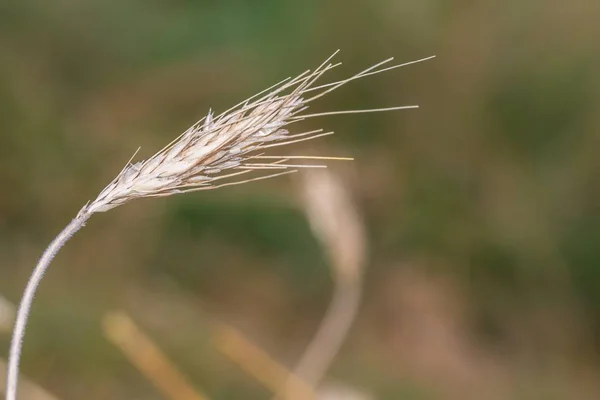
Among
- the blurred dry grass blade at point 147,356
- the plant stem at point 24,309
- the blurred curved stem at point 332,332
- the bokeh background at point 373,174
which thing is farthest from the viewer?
the bokeh background at point 373,174

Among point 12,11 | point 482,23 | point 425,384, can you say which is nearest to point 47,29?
point 12,11

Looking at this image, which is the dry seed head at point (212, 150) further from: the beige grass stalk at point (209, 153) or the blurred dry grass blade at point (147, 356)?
the blurred dry grass blade at point (147, 356)

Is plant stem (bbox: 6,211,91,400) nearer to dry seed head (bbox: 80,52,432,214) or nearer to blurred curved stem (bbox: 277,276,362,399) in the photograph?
dry seed head (bbox: 80,52,432,214)

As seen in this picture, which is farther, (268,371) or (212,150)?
(268,371)

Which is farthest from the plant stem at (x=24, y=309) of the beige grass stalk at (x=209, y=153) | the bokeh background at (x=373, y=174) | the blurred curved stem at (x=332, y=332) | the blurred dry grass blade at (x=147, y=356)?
the bokeh background at (x=373, y=174)

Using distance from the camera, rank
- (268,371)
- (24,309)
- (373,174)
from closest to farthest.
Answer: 1. (24,309)
2. (268,371)
3. (373,174)

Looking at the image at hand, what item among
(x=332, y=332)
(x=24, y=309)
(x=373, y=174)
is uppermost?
(x=373, y=174)

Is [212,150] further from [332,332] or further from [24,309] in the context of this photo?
[332,332]

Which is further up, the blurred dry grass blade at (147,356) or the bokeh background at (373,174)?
the bokeh background at (373,174)

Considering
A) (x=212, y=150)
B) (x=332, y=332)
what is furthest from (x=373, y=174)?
(x=212, y=150)
